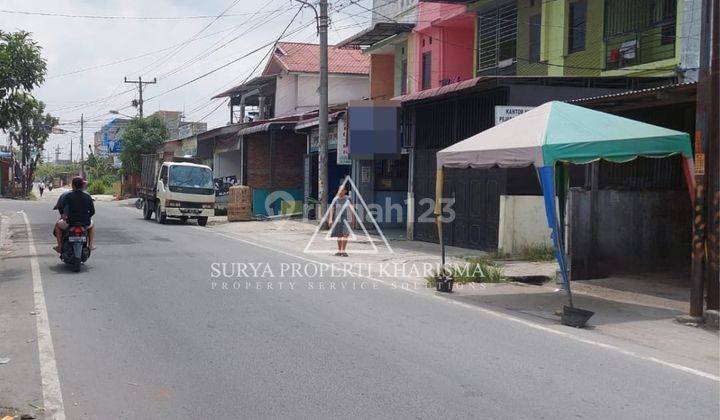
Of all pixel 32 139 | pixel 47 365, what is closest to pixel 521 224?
pixel 47 365

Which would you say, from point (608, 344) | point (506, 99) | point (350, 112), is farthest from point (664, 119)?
point (350, 112)

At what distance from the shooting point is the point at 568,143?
9000mm

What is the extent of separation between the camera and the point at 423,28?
2570 centimetres

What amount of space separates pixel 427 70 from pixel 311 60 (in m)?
14.1

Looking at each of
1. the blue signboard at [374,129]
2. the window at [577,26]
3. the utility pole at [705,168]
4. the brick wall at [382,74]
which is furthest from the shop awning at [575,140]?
the brick wall at [382,74]

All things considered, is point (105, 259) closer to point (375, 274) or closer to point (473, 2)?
point (375, 274)

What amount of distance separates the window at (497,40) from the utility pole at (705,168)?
12.9 m

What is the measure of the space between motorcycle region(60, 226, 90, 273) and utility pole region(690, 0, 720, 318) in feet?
33.9

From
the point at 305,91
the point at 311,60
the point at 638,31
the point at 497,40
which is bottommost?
the point at 638,31

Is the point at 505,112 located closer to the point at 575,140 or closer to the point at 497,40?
the point at 575,140

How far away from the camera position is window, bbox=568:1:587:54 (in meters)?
Result: 18.6

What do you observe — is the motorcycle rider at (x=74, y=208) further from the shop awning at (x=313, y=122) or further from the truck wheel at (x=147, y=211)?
the truck wheel at (x=147, y=211)

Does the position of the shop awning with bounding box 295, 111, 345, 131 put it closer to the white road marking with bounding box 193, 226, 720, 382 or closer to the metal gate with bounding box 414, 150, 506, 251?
the metal gate with bounding box 414, 150, 506, 251

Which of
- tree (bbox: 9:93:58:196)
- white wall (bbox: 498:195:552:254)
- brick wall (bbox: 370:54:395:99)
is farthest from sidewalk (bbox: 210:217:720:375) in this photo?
tree (bbox: 9:93:58:196)
